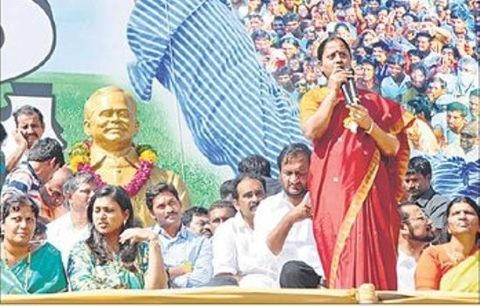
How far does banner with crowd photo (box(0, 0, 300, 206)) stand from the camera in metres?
3.57

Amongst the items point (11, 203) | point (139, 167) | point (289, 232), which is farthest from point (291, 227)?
point (11, 203)

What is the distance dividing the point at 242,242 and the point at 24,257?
675 mm

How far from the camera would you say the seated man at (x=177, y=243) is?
357cm

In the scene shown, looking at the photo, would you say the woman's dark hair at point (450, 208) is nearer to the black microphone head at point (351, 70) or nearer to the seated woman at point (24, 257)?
the black microphone head at point (351, 70)

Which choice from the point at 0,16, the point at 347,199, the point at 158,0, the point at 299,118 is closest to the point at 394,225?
the point at 347,199

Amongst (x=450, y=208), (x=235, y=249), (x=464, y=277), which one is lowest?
(x=464, y=277)

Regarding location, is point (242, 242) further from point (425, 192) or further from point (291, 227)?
point (425, 192)

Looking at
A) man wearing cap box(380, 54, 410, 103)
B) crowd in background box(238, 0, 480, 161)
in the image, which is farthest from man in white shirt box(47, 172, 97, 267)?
man wearing cap box(380, 54, 410, 103)

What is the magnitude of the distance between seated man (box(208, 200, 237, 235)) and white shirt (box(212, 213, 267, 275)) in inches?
0.5

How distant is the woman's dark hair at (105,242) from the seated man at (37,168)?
16 centimetres

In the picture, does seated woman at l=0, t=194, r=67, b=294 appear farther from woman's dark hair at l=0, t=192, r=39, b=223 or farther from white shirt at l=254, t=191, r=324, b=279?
white shirt at l=254, t=191, r=324, b=279

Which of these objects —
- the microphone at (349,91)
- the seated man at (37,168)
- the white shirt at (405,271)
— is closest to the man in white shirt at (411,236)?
the white shirt at (405,271)

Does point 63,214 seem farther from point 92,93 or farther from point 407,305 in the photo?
point 407,305

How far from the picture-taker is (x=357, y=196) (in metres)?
3.65
